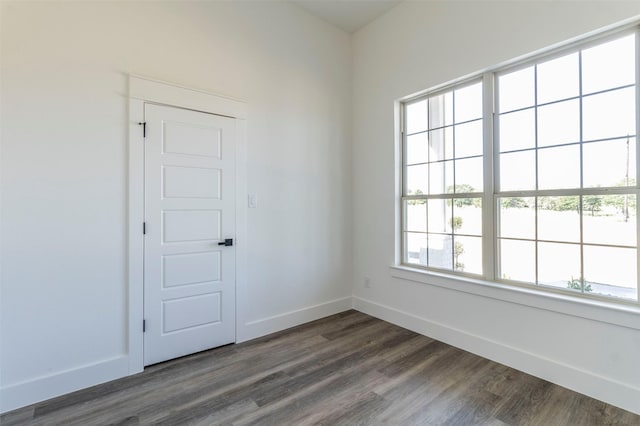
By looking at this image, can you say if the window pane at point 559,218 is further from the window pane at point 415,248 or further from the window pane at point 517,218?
the window pane at point 415,248

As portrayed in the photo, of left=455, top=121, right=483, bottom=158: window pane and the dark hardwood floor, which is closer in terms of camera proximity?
the dark hardwood floor

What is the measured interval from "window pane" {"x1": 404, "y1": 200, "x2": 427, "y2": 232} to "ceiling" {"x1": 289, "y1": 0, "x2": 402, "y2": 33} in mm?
2193

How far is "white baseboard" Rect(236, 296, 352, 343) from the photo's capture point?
2870 millimetres

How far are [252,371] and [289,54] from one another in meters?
3.14

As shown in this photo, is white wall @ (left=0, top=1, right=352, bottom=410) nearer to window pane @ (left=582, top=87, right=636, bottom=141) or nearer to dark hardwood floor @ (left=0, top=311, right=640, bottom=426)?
dark hardwood floor @ (left=0, top=311, right=640, bottom=426)

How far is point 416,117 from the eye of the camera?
3221 millimetres

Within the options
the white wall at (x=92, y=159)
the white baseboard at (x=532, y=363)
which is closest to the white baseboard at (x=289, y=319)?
the white wall at (x=92, y=159)

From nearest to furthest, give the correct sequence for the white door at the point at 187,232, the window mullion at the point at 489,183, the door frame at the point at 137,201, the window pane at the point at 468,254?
1. the door frame at the point at 137,201
2. the white door at the point at 187,232
3. the window mullion at the point at 489,183
4. the window pane at the point at 468,254

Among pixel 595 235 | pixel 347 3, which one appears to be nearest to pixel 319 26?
pixel 347 3

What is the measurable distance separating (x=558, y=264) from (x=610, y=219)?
1.48ft

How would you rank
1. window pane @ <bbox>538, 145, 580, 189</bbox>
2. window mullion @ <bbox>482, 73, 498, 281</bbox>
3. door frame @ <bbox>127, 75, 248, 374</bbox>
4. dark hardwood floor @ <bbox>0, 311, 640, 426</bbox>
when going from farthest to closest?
window mullion @ <bbox>482, 73, 498, 281</bbox>, door frame @ <bbox>127, 75, 248, 374</bbox>, window pane @ <bbox>538, 145, 580, 189</bbox>, dark hardwood floor @ <bbox>0, 311, 640, 426</bbox>

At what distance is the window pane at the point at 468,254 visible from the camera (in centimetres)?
269

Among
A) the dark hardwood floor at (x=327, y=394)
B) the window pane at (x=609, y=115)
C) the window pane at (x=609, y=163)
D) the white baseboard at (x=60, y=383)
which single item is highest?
the window pane at (x=609, y=115)

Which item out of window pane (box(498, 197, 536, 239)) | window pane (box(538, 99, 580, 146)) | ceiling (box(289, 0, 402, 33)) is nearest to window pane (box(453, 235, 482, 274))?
window pane (box(498, 197, 536, 239))
